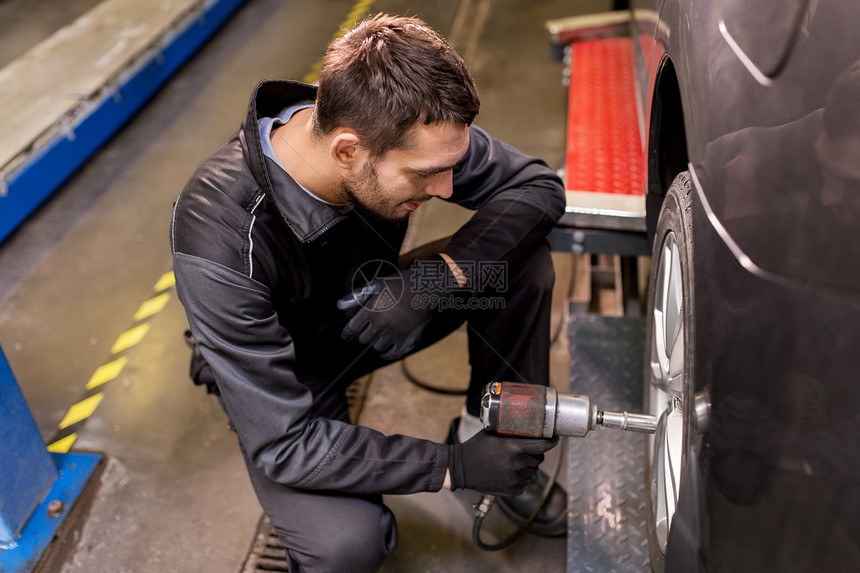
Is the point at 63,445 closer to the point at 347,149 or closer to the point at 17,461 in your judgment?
the point at 17,461

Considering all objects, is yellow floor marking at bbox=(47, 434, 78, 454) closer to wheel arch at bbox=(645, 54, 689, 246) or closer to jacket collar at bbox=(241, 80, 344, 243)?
jacket collar at bbox=(241, 80, 344, 243)

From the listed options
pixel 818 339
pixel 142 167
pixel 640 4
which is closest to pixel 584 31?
pixel 640 4

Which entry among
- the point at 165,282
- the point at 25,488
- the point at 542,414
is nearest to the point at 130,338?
the point at 165,282

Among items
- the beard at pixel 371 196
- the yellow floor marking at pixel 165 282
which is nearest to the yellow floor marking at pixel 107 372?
the yellow floor marking at pixel 165 282

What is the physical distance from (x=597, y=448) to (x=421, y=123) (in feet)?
3.45

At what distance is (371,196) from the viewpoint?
148 cm

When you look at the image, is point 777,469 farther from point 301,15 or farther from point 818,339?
point 301,15

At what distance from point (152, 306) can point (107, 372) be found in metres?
0.35

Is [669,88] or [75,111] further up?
[669,88]

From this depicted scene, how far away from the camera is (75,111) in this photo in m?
3.45

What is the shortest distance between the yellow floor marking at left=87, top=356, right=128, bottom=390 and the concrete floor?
30mm

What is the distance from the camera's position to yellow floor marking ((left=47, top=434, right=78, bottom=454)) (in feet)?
7.43

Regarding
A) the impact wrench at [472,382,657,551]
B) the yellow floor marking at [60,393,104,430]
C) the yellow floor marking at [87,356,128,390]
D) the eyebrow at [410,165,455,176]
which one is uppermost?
the eyebrow at [410,165,455,176]

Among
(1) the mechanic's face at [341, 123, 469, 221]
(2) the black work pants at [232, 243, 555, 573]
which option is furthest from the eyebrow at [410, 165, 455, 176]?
(2) the black work pants at [232, 243, 555, 573]
